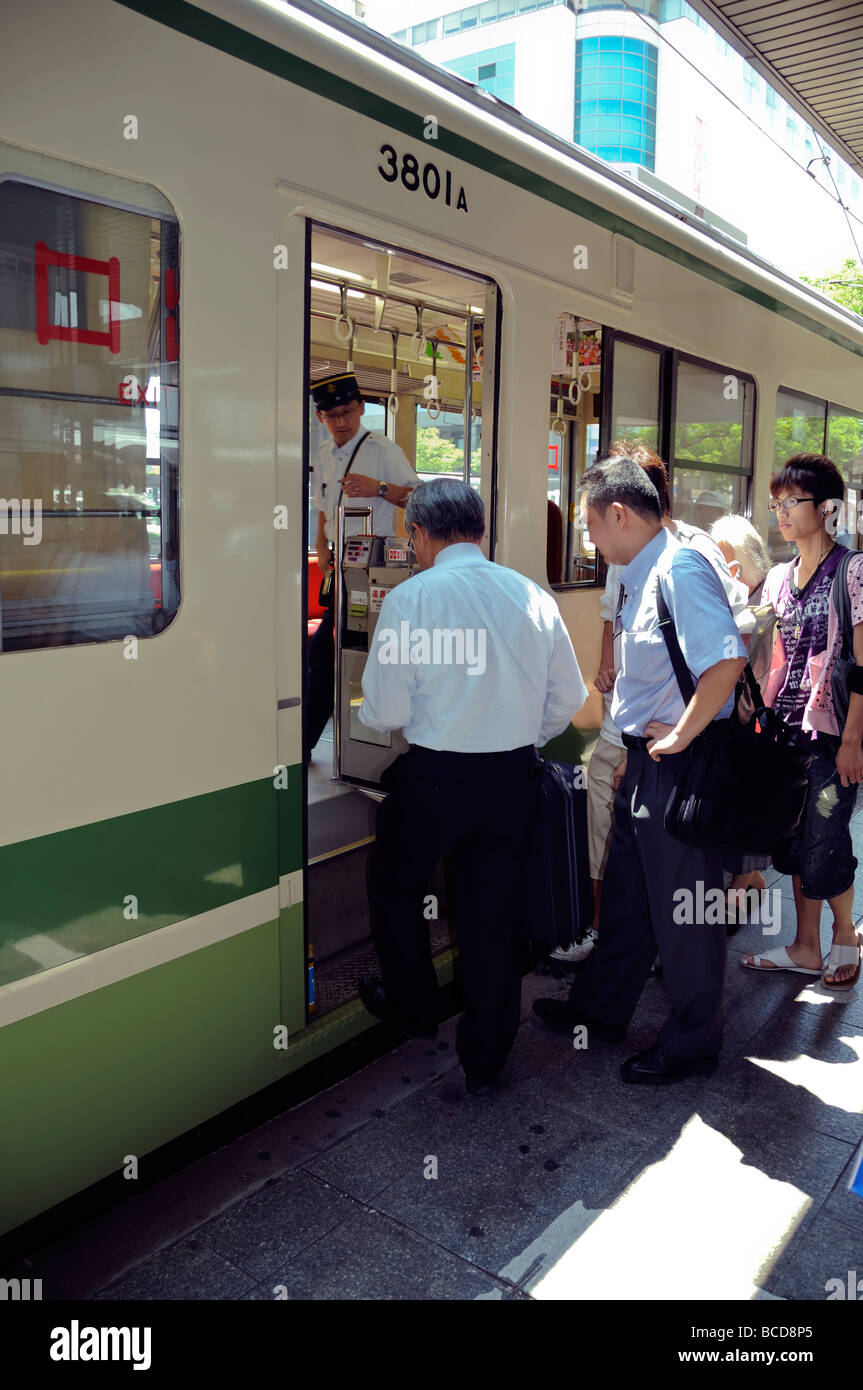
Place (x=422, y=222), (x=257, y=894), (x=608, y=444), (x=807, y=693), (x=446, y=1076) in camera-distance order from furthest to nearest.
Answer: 1. (x=608, y=444)
2. (x=807, y=693)
3. (x=446, y=1076)
4. (x=422, y=222)
5. (x=257, y=894)

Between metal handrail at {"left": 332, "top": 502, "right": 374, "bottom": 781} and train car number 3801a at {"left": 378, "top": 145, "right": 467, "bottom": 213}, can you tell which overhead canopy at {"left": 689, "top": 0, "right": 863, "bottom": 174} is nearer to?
train car number 3801a at {"left": 378, "top": 145, "right": 467, "bottom": 213}

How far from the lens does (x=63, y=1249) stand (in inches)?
97.4

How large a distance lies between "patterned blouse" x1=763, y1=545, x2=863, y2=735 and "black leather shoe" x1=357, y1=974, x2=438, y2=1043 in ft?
5.59

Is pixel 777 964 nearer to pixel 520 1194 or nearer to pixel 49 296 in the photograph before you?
pixel 520 1194

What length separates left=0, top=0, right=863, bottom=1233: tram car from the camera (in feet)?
6.89

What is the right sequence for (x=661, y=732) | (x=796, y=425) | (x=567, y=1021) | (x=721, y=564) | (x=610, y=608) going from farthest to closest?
1. (x=796, y=425)
2. (x=610, y=608)
3. (x=721, y=564)
4. (x=567, y=1021)
5. (x=661, y=732)

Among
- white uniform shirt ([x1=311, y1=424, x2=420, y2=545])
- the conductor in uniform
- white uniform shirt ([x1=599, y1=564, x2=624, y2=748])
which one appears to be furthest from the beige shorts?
white uniform shirt ([x1=311, y1=424, x2=420, y2=545])

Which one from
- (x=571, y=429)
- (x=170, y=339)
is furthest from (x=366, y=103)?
(x=571, y=429)

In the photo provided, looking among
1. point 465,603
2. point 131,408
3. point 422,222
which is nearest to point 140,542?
point 131,408

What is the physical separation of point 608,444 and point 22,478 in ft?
8.12

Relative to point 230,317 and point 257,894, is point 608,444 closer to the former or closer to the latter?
point 230,317

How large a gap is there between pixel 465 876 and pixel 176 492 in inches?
52.5

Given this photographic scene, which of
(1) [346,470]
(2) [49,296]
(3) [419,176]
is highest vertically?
(3) [419,176]

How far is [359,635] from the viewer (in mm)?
4750
